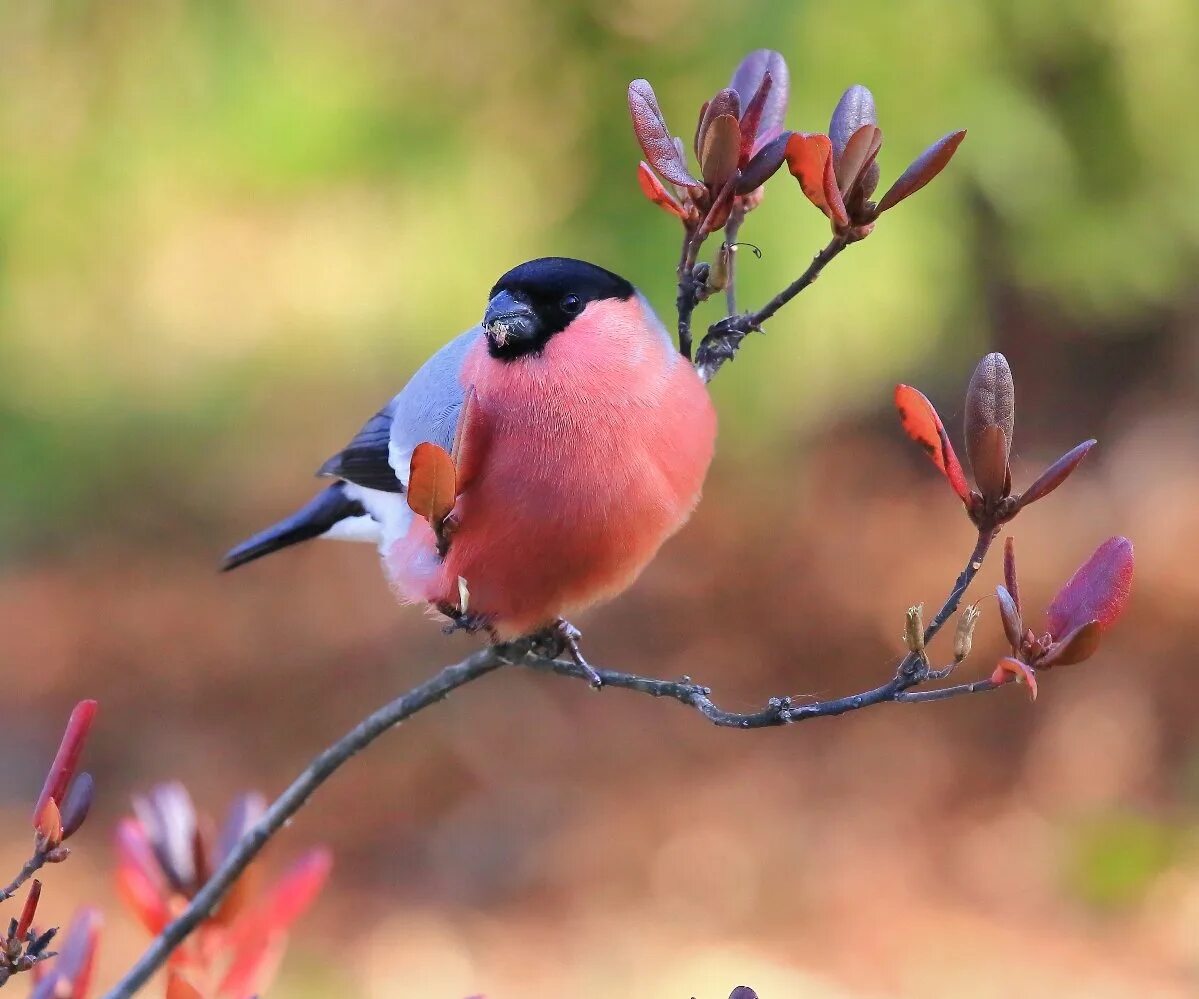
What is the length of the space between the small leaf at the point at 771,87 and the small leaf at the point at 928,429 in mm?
199

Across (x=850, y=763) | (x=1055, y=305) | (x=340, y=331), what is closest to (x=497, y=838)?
(x=850, y=763)

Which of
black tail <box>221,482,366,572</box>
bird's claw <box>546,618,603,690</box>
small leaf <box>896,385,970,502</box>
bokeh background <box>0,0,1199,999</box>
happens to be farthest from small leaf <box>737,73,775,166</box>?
bokeh background <box>0,0,1199,999</box>

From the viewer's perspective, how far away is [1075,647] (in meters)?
0.60

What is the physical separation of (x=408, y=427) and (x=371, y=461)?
106mm

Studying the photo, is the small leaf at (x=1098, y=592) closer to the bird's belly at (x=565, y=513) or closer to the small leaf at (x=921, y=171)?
the small leaf at (x=921, y=171)

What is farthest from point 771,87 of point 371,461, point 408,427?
point 371,461

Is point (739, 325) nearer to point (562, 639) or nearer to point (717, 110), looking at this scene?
point (717, 110)

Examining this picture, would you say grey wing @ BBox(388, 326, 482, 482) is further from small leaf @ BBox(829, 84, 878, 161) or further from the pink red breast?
small leaf @ BBox(829, 84, 878, 161)

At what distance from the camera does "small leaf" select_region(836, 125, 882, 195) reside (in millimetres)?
655

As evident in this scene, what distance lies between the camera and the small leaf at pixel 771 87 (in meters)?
0.76

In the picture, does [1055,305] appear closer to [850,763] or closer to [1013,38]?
[1013,38]

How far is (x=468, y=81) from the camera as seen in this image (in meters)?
2.09

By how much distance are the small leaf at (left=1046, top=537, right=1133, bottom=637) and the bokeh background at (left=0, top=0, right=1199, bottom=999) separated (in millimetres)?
1208

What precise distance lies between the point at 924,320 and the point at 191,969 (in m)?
1.63
